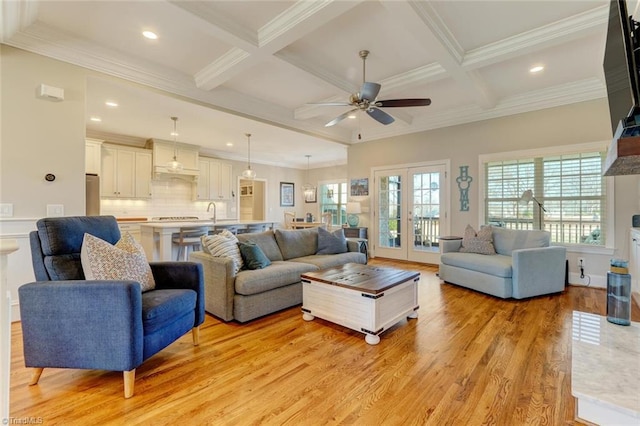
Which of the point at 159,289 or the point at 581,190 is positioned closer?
the point at 159,289

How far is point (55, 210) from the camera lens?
3016 millimetres

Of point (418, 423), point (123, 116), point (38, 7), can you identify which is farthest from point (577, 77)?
point (123, 116)

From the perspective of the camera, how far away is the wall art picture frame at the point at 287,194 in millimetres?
9609

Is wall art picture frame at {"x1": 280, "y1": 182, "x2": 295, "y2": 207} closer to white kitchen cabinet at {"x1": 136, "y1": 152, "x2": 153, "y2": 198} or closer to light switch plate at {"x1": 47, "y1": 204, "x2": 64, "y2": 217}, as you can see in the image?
white kitchen cabinet at {"x1": 136, "y1": 152, "x2": 153, "y2": 198}

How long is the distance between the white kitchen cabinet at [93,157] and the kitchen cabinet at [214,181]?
6.96ft

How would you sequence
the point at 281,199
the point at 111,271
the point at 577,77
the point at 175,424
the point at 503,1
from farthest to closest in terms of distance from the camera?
the point at 281,199, the point at 577,77, the point at 503,1, the point at 111,271, the point at 175,424

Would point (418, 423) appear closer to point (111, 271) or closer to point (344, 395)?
point (344, 395)

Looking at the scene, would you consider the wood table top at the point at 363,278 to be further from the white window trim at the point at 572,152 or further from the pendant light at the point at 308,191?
the pendant light at the point at 308,191

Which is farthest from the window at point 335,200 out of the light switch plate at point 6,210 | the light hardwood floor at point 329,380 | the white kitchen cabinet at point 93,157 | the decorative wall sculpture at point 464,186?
the light switch plate at point 6,210

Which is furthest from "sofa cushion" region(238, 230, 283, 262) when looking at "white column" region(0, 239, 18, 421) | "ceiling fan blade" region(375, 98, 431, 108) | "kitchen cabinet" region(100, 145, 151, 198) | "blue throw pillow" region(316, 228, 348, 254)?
"kitchen cabinet" region(100, 145, 151, 198)

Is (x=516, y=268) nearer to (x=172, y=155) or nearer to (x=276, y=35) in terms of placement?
(x=276, y=35)

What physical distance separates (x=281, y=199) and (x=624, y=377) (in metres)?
8.83

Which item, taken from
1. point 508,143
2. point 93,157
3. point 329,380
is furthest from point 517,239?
point 93,157

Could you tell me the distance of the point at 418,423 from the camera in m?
1.56
